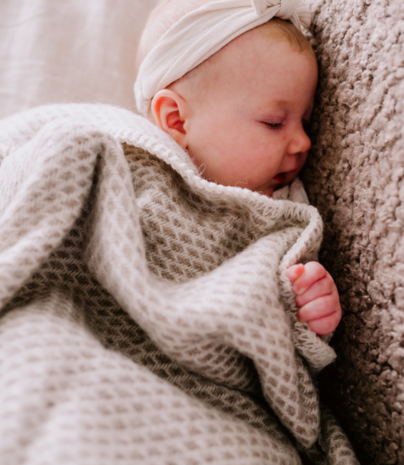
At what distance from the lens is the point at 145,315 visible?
0.54 meters

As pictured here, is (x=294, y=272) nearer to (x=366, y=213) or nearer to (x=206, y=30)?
(x=366, y=213)

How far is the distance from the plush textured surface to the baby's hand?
51 mm

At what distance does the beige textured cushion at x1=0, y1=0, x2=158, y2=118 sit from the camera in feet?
3.61

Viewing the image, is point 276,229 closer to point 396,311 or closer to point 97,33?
point 396,311

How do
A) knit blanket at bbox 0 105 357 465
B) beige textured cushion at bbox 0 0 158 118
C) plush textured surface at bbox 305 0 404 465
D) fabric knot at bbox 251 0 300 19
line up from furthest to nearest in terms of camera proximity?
beige textured cushion at bbox 0 0 158 118 → fabric knot at bbox 251 0 300 19 → plush textured surface at bbox 305 0 404 465 → knit blanket at bbox 0 105 357 465

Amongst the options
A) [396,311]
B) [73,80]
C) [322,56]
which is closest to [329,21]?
[322,56]

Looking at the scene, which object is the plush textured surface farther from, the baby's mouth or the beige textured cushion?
the beige textured cushion

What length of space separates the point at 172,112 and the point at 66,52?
45 centimetres

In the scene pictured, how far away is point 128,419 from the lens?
0.47 m

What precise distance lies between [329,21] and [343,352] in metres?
0.61

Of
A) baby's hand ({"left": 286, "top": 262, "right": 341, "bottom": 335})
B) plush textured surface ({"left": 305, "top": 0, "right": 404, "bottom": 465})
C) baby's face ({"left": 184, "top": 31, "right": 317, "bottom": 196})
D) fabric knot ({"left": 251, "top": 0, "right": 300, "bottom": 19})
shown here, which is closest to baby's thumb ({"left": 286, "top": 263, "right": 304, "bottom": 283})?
baby's hand ({"left": 286, "top": 262, "right": 341, "bottom": 335})

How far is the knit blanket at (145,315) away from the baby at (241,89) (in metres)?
0.11

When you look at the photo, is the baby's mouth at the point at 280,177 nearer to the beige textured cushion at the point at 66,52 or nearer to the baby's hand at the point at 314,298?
the baby's hand at the point at 314,298

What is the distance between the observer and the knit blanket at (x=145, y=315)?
46 centimetres
